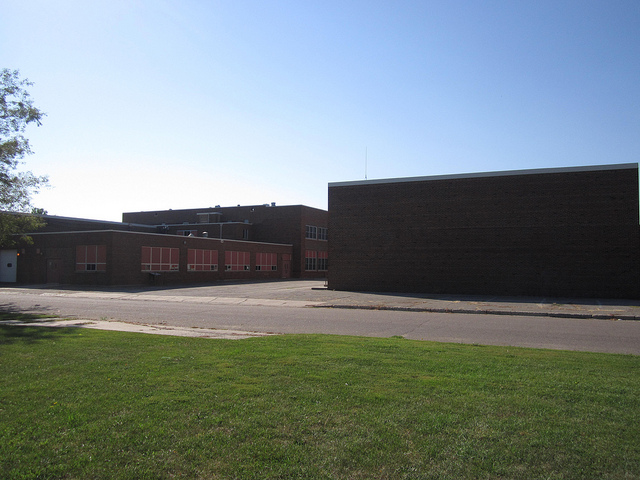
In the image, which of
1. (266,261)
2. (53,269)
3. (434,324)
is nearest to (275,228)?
(266,261)

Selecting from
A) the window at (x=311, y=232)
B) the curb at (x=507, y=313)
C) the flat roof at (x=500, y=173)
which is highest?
the flat roof at (x=500, y=173)

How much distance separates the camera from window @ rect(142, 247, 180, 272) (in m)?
42.7

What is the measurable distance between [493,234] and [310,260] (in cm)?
3677

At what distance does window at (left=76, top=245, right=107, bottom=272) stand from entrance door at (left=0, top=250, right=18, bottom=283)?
7.56 meters

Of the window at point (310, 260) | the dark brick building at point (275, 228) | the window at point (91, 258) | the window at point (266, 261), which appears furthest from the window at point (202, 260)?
the window at point (310, 260)

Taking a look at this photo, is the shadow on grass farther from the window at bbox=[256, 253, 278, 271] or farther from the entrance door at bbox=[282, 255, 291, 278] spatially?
the entrance door at bbox=[282, 255, 291, 278]

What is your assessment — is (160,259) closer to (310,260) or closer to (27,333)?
(310,260)

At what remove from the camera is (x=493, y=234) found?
1264 inches

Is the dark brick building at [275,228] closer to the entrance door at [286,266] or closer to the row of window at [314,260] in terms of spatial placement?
the row of window at [314,260]

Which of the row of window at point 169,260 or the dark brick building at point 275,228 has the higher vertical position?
the dark brick building at point 275,228

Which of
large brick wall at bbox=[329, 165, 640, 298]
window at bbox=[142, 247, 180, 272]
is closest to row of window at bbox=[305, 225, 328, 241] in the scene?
window at bbox=[142, 247, 180, 272]

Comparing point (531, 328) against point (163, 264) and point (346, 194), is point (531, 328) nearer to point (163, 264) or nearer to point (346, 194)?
point (346, 194)

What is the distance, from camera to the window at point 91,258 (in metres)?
40.1

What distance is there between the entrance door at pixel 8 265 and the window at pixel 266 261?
2344 cm
